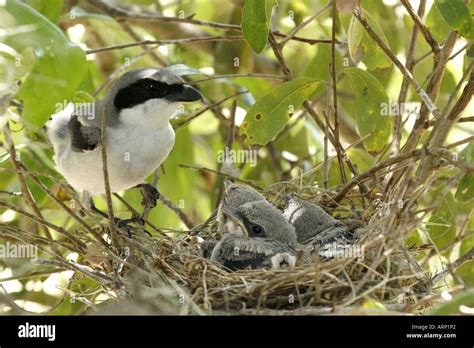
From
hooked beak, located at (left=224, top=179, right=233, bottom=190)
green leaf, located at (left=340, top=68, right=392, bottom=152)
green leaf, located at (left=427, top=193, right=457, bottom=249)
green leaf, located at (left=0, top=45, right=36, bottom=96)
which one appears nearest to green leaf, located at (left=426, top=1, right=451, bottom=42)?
green leaf, located at (left=340, top=68, right=392, bottom=152)

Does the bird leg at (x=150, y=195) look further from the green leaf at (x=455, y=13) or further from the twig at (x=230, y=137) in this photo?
the green leaf at (x=455, y=13)

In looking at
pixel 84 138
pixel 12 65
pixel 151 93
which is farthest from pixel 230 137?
pixel 12 65

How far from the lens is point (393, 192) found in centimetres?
448

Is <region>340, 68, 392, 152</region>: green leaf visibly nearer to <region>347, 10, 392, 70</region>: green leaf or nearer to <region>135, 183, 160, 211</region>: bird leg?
<region>347, 10, 392, 70</region>: green leaf

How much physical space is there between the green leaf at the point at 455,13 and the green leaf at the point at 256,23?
78 centimetres

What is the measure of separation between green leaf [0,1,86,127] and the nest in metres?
0.76

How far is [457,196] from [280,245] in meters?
0.89

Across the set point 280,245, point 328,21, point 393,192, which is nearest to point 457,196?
point 393,192

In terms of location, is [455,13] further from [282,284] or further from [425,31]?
[282,284]

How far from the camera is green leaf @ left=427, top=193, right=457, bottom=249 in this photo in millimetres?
4680

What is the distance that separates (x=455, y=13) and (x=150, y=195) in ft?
7.31

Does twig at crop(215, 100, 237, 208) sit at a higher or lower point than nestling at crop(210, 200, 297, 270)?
higher

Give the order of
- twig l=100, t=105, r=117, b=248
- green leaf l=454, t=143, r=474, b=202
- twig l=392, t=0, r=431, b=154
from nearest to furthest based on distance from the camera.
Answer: twig l=100, t=105, r=117, b=248
green leaf l=454, t=143, r=474, b=202
twig l=392, t=0, r=431, b=154

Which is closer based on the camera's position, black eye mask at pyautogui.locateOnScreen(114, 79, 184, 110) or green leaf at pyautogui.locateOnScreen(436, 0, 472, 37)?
A: green leaf at pyautogui.locateOnScreen(436, 0, 472, 37)
